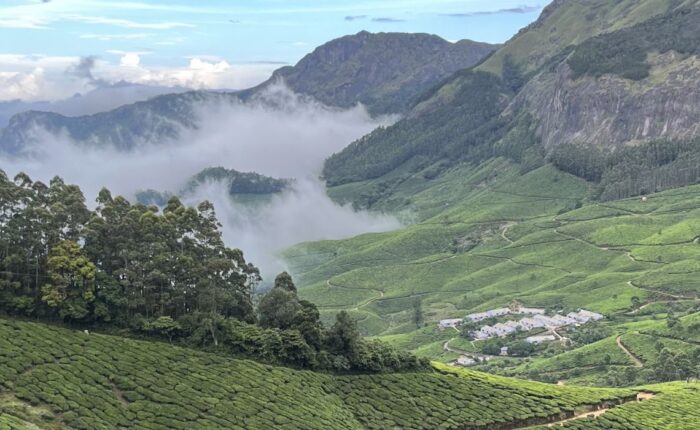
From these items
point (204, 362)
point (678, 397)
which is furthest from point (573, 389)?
point (204, 362)

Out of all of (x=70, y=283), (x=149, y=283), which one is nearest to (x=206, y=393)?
(x=149, y=283)

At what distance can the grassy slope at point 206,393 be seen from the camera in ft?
253

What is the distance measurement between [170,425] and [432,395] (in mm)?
38215

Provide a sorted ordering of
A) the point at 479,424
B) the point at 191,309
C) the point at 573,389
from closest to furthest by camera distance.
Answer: the point at 479,424 → the point at 191,309 → the point at 573,389

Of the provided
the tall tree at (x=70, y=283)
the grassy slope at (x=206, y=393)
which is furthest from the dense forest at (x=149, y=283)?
the grassy slope at (x=206, y=393)

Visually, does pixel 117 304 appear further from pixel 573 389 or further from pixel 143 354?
pixel 573 389

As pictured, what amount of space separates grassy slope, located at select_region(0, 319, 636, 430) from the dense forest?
148 inches

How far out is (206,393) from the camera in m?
88.7

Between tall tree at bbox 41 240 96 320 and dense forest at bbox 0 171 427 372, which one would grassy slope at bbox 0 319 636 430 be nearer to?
dense forest at bbox 0 171 427 372

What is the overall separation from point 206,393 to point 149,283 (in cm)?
2234

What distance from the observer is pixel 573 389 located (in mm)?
120375

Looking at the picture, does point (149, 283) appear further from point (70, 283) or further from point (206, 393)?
point (206, 393)

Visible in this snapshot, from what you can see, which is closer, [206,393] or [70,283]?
[206,393]

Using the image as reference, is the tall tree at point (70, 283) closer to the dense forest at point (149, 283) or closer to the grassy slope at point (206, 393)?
the dense forest at point (149, 283)
